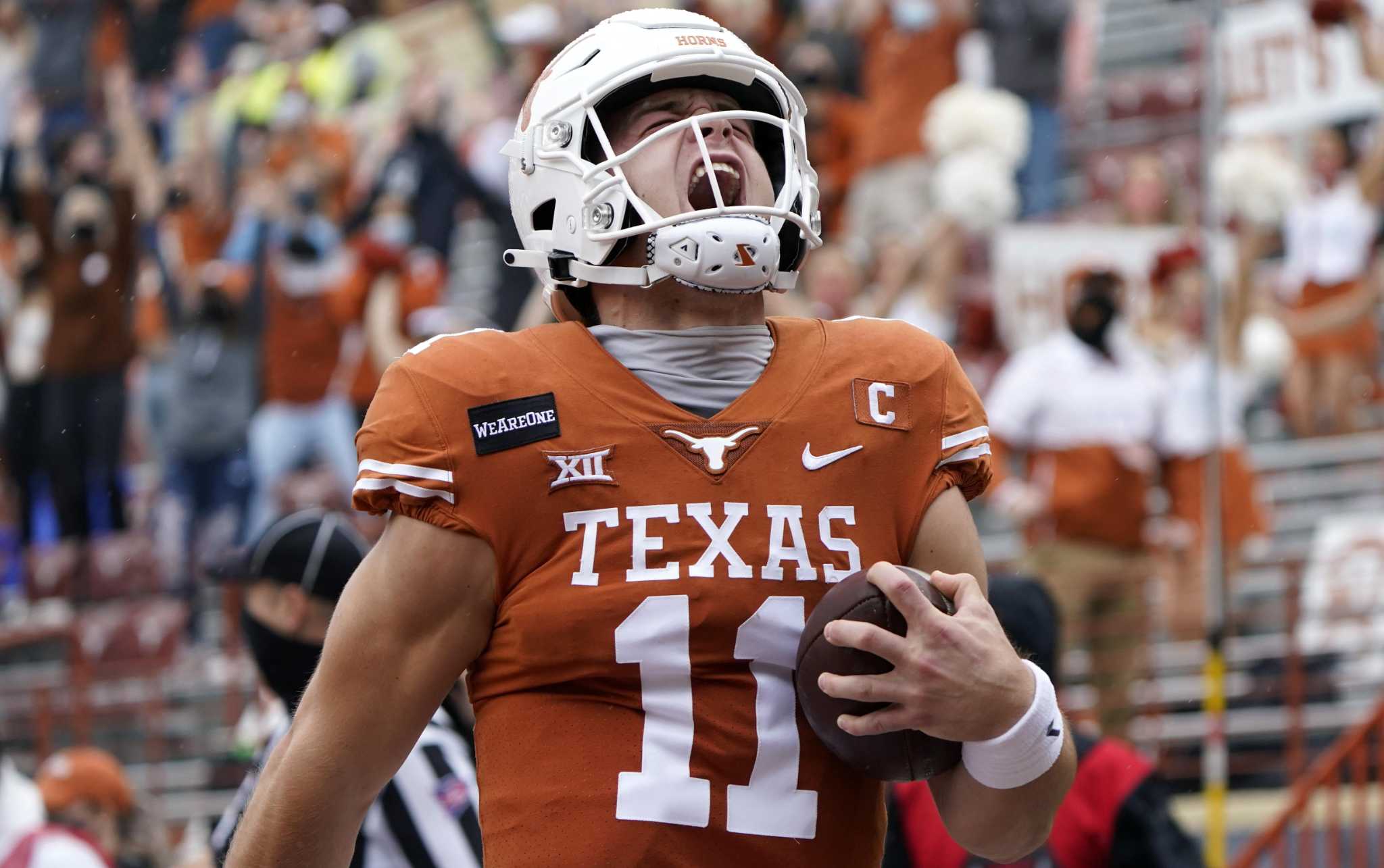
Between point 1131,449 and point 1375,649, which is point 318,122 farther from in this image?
point 1375,649

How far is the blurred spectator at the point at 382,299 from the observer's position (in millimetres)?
10625

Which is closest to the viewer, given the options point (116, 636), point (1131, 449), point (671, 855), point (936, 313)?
point (671, 855)

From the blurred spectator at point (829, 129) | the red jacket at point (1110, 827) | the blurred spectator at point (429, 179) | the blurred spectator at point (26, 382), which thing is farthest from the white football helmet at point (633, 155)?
the blurred spectator at point (26, 382)

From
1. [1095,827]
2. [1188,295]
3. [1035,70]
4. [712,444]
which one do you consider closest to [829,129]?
[1035,70]

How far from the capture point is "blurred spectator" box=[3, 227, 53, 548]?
1220 cm

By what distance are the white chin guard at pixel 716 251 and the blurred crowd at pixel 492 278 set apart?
5.71 m

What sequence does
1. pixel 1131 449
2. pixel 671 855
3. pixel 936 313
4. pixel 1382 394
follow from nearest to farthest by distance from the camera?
pixel 671 855 → pixel 1131 449 → pixel 936 313 → pixel 1382 394

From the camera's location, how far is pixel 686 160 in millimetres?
2734

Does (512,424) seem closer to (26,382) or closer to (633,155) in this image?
(633,155)

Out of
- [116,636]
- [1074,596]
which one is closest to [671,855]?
[1074,596]

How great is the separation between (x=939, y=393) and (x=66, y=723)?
9.27 metres

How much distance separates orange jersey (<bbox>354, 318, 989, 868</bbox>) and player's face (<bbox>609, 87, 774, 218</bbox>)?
0.88 feet

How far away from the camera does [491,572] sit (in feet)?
8.48

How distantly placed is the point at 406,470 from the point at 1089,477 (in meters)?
5.99
